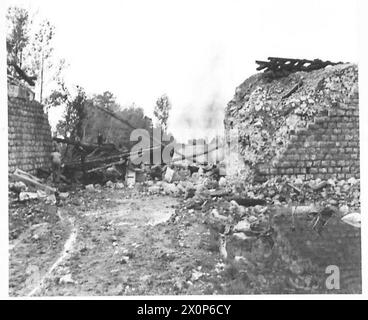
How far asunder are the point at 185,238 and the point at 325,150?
106 centimetres

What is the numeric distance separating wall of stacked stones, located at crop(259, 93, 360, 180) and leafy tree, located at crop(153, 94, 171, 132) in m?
0.69

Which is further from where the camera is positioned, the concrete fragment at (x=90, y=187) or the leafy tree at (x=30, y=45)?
the concrete fragment at (x=90, y=187)

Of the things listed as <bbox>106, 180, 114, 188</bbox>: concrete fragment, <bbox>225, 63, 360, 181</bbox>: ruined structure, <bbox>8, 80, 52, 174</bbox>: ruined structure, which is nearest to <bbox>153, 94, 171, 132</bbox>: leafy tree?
<bbox>225, 63, 360, 181</bbox>: ruined structure

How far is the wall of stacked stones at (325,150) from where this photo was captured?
3.26 meters

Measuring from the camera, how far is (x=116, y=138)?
3.25m

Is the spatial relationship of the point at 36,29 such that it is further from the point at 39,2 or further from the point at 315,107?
the point at 315,107

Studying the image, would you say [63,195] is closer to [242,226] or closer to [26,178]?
[26,178]

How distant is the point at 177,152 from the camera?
330cm

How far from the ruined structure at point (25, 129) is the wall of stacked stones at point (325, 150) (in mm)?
1432

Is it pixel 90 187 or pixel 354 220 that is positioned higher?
pixel 90 187

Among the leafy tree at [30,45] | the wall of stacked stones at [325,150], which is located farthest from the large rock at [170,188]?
the leafy tree at [30,45]

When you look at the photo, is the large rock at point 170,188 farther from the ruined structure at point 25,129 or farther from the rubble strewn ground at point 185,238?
the ruined structure at point 25,129

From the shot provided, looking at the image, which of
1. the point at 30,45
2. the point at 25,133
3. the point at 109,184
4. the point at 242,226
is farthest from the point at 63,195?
the point at 242,226
